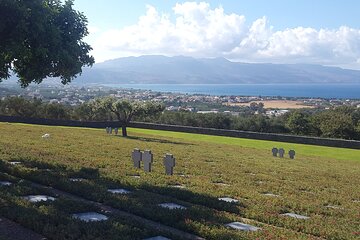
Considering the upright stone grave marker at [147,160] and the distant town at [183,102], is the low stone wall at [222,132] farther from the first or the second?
the upright stone grave marker at [147,160]

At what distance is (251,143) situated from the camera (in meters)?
43.6

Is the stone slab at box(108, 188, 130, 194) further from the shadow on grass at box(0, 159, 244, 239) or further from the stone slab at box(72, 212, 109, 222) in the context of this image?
the stone slab at box(72, 212, 109, 222)

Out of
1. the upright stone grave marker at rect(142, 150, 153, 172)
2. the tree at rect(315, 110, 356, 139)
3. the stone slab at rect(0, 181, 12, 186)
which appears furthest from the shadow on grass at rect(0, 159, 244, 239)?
the tree at rect(315, 110, 356, 139)

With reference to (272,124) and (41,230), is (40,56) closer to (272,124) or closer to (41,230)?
(41,230)

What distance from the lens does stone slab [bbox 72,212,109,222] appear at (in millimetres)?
A: 7443

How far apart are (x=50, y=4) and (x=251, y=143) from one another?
32782 millimetres

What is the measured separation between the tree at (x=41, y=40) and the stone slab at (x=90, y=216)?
210 inches

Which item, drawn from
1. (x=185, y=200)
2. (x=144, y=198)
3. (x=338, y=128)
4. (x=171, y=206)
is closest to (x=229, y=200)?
(x=185, y=200)

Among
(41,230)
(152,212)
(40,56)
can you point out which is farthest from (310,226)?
(40,56)

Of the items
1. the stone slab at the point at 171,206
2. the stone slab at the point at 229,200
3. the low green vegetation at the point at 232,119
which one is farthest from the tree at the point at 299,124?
the stone slab at the point at 171,206

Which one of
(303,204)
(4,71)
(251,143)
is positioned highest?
(4,71)

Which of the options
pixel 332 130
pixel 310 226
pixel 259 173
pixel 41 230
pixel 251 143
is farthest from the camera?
pixel 332 130

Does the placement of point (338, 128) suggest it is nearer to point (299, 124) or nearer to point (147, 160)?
point (299, 124)

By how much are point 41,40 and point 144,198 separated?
556cm
